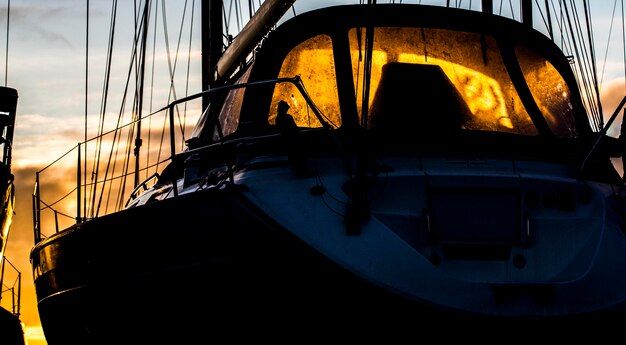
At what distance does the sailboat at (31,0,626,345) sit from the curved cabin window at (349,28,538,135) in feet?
0.05

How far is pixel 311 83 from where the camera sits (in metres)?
7.78

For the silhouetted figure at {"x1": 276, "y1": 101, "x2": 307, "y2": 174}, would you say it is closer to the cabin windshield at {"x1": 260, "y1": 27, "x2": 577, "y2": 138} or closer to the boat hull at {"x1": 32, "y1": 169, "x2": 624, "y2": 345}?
the boat hull at {"x1": 32, "y1": 169, "x2": 624, "y2": 345}

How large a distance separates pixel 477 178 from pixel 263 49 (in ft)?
7.22

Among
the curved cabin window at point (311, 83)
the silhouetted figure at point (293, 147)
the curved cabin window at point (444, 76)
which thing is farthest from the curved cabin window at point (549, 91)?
the silhouetted figure at point (293, 147)

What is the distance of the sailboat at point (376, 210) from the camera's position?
249 inches

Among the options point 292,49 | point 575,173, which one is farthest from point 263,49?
point 575,173

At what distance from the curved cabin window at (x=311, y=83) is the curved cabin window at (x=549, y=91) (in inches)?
61.3

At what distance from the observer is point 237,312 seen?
666 cm

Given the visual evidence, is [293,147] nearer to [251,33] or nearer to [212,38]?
[251,33]

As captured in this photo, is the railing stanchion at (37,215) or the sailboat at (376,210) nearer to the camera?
the sailboat at (376,210)

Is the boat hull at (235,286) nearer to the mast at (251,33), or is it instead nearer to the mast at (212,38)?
the mast at (251,33)

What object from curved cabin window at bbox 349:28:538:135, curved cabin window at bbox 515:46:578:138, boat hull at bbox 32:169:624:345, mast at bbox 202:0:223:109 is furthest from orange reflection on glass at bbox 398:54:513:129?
mast at bbox 202:0:223:109

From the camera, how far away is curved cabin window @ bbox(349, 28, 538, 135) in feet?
25.1

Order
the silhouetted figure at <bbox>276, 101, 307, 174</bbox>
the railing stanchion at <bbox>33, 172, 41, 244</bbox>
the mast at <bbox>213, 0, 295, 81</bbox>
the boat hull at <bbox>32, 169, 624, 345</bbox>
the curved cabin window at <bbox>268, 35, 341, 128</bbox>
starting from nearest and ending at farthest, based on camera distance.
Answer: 1. the boat hull at <bbox>32, 169, 624, 345</bbox>
2. the silhouetted figure at <bbox>276, 101, 307, 174</bbox>
3. the curved cabin window at <bbox>268, 35, 341, 128</bbox>
4. the railing stanchion at <bbox>33, 172, 41, 244</bbox>
5. the mast at <bbox>213, 0, 295, 81</bbox>
